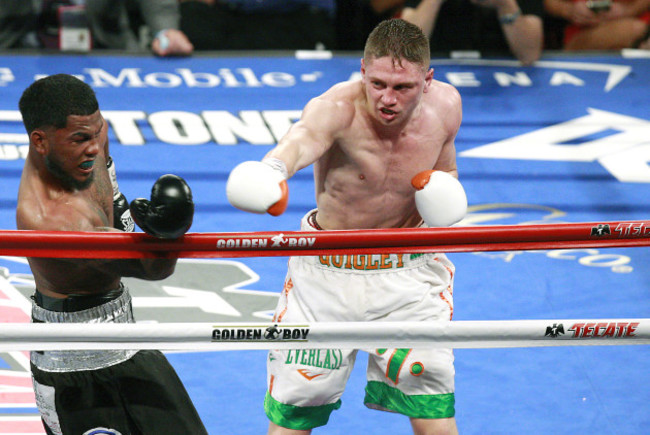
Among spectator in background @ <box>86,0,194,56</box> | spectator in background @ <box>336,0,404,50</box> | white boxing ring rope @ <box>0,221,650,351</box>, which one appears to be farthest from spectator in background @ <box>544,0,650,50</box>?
white boxing ring rope @ <box>0,221,650,351</box>

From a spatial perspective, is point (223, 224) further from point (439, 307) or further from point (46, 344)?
point (46, 344)

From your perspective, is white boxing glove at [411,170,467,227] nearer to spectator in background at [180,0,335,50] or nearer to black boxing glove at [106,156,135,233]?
black boxing glove at [106,156,135,233]

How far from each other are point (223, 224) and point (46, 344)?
2343 millimetres

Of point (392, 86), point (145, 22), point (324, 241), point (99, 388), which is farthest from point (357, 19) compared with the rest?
point (99, 388)

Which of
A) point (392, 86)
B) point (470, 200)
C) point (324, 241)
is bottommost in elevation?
point (470, 200)

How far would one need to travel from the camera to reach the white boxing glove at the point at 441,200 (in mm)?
2324

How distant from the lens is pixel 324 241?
223 centimetres

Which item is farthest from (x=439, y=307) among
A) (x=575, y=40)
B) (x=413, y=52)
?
(x=575, y=40)

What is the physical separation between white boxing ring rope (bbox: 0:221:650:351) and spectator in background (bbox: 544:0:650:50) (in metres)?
4.71

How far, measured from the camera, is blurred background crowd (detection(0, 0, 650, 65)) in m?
6.57

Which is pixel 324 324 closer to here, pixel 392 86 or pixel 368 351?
pixel 368 351

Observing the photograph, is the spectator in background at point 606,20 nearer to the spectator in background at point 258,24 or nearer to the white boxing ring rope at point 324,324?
the spectator in background at point 258,24

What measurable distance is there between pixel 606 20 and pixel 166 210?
5.43 meters

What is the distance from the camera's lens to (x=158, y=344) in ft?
7.32
